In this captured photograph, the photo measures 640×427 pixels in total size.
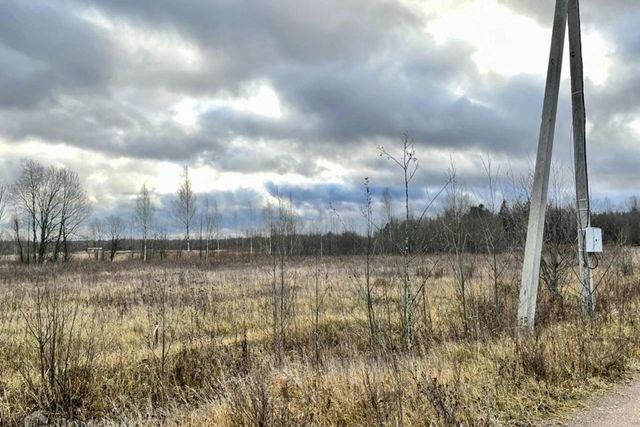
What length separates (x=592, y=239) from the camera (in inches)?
310

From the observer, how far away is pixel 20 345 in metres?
8.98

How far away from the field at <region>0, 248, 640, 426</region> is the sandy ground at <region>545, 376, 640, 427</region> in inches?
6.8

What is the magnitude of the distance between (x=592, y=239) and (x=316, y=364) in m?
5.52

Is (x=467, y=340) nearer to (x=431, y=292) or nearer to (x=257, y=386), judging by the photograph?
(x=257, y=386)

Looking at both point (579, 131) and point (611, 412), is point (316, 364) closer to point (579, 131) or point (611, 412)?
point (611, 412)

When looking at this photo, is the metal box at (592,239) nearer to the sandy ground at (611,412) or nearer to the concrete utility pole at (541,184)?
the concrete utility pole at (541,184)

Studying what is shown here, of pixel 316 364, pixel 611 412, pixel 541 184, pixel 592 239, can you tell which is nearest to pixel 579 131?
pixel 592 239

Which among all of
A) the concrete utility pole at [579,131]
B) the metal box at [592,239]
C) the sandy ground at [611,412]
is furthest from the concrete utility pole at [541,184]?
the sandy ground at [611,412]

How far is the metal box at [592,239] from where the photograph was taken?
780 centimetres

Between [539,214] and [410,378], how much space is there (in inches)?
138

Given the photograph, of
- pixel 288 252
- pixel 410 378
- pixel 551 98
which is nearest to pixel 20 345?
pixel 288 252

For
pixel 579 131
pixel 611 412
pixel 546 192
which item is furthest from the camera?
pixel 579 131

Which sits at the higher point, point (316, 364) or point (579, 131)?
point (579, 131)

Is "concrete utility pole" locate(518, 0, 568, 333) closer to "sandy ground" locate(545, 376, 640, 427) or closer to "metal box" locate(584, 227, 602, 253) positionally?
"metal box" locate(584, 227, 602, 253)
